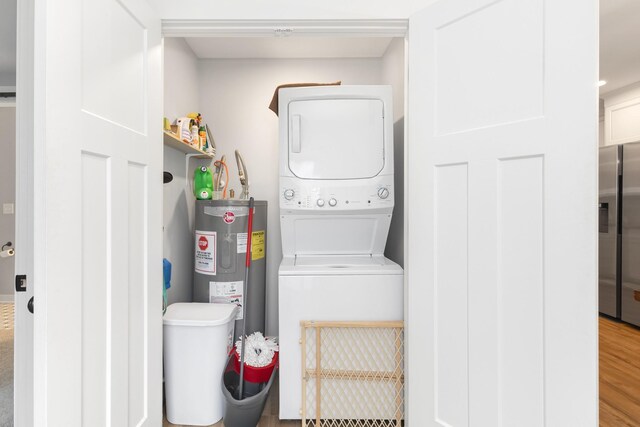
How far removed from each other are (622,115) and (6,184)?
6.57 metres

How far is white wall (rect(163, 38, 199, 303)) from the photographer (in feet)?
6.82

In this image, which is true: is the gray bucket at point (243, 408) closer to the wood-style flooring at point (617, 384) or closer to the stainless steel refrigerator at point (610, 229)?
the wood-style flooring at point (617, 384)

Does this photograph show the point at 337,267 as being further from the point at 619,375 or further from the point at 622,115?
the point at 622,115

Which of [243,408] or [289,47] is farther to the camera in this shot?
[289,47]

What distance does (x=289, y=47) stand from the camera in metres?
2.44

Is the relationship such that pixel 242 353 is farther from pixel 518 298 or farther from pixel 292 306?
pixel 518 298

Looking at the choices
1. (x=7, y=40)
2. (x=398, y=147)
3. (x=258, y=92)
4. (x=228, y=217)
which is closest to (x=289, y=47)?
(x=258, y=92)

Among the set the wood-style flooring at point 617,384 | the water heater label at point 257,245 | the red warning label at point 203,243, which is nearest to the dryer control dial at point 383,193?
the water heater label at point 257,245

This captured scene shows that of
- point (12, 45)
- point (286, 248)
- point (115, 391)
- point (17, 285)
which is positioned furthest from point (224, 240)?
point (12, 45)

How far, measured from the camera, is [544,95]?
1088 millimetres

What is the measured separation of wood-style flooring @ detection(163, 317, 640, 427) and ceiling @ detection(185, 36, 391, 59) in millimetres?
2389

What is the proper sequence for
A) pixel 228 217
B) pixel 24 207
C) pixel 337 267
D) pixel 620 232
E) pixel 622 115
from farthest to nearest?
pixel 622 115 → pixel 620 232 → pixel 228 217 → pixel 337 267 → pixel 24 207

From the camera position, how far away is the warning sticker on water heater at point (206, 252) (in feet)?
7.07

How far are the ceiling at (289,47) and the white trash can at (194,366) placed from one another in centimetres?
191
